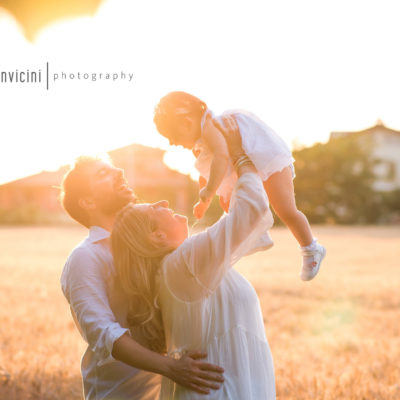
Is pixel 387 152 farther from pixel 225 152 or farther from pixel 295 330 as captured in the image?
pixel 225 152

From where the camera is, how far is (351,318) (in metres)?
10.5

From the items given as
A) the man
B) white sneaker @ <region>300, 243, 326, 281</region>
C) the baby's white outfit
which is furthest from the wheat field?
the baby's white outfit

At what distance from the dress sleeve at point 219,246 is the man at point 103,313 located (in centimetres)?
35

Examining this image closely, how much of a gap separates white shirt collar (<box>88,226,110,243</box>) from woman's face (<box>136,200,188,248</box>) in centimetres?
50

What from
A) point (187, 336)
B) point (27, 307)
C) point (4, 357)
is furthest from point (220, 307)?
point (27, 307)

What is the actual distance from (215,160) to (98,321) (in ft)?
3.22

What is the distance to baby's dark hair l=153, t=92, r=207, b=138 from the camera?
326 cm

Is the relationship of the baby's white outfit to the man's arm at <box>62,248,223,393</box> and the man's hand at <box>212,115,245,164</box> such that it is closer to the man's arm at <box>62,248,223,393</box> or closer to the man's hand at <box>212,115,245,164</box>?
the man's hand at <box>212,115,245,164</box>

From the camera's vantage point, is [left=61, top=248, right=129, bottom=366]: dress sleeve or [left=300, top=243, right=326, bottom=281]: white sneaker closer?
[left=61, top=248, right=129, bottom=366]: dress sleeve

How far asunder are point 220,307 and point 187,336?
209 mm

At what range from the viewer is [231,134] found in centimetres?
303

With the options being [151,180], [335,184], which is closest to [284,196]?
[335,184]

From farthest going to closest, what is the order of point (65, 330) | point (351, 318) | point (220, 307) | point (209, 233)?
point (351, 318), point (65, 330), point (220, 307), point (209, 233)

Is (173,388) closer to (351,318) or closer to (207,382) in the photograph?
(207,382)
